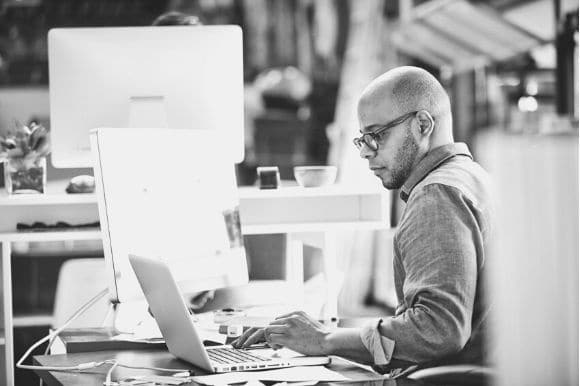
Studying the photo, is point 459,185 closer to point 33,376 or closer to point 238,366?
point 238,366

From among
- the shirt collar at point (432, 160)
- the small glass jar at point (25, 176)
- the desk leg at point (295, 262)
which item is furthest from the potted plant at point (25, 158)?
the shirt collar at point (432, 160)

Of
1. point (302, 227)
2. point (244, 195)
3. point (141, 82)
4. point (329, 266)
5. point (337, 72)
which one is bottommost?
point (329, 266)

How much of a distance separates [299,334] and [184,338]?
0.74 ft

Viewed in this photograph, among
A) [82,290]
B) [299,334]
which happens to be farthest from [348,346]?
[82,290]

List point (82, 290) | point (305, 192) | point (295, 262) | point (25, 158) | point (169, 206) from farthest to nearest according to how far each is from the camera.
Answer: point (82, 290), point (295, 262), point (305, 192), point (25, 158), point (169, 206)

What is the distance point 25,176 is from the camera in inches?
111

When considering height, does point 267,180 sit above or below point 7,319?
above

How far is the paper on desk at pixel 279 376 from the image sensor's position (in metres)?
1.71

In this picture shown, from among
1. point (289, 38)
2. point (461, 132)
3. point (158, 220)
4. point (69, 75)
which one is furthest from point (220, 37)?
point (289, 38)

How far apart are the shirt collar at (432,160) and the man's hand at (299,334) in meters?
0.34

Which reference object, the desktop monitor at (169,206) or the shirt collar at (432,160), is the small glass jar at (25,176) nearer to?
the desktop monitor at (169,206)

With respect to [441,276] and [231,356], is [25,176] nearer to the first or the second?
[231,356]

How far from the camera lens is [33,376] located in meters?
3.39

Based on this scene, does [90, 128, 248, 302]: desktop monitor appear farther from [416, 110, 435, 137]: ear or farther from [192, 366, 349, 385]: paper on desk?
[416, 110, 435, 137]: ear
